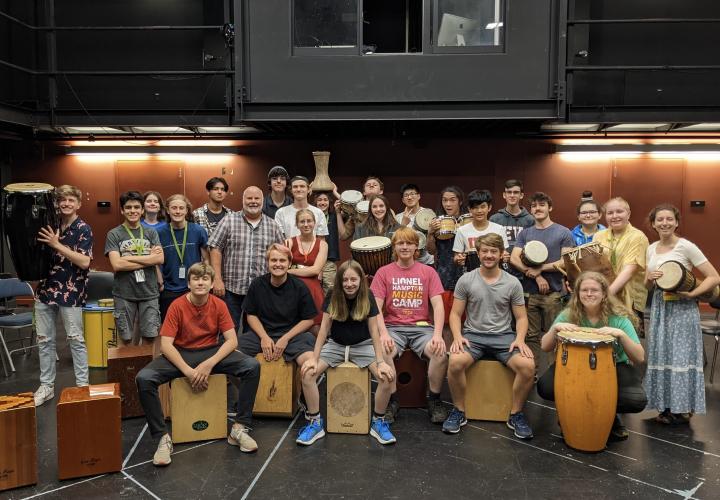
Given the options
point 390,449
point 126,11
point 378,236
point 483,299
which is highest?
point 126,11

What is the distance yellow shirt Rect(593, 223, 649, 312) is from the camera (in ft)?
13.5

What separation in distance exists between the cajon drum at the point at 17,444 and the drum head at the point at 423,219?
133 inches

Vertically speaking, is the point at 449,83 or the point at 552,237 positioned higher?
the point at 449,83

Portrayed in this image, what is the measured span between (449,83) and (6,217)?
4630mm

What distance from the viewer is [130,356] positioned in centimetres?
405

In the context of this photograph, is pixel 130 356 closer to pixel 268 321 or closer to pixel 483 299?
pixel 268 321

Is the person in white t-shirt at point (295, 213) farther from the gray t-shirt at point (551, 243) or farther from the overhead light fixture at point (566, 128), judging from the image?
the overhead light fixture at point (566, 128)

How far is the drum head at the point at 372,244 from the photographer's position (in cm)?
461

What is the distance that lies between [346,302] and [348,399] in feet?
2.15

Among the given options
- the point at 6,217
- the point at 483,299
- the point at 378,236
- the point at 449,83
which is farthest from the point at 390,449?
the point at 449,83

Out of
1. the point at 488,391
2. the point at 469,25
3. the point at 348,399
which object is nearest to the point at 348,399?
the point at 348,399

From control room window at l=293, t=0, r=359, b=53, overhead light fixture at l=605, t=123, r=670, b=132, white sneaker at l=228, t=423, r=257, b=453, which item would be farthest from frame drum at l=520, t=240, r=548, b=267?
overhead light fixture at l=605, t=123, r=670, b=132

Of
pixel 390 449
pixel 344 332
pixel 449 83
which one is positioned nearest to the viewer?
pixel 390 449

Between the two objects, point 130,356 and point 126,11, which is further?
point 126,11
